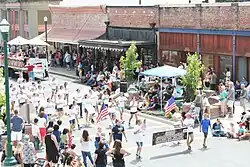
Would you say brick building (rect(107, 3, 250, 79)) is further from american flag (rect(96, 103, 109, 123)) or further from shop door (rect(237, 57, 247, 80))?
american flag (rect(96, 103, 109, 123))

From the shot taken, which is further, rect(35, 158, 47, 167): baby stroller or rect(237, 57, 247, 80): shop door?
rect(237, 57, 247, 80): shop door

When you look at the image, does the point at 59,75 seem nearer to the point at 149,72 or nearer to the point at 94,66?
the point at 94,66

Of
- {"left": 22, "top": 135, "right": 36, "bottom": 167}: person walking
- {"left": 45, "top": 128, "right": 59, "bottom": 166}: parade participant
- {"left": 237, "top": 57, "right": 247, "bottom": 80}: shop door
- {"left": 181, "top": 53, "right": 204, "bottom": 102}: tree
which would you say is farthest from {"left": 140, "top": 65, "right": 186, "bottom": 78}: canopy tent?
{"left": 22, "top": 135, "right": 36, "bottom": 167}: person walking

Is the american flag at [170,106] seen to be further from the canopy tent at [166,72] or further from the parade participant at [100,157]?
the parade participant at [100,157]

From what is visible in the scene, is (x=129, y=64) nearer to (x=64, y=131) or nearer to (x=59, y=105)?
(x=59, y=105)

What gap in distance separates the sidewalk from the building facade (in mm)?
15146

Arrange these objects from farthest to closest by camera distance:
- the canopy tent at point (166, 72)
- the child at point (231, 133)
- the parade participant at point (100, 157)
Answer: the canopy tent at point (166, 72)
the child at point (231, 133)
the parade participant at point (100, 157)

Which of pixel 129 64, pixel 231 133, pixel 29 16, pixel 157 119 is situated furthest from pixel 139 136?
pixel 29 16

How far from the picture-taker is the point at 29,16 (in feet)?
209

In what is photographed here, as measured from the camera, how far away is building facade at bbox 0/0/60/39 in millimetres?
63219

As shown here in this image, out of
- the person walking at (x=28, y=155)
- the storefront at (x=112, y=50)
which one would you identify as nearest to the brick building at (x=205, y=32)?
the storefront at (x=112, y=50)

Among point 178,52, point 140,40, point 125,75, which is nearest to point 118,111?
point 125,75

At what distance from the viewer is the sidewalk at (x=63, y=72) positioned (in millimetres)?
43438

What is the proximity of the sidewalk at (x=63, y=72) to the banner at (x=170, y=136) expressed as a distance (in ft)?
74.6
